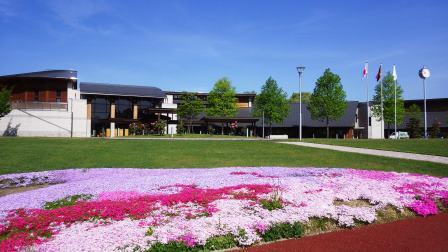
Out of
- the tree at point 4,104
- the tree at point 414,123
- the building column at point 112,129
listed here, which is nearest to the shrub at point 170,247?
the tree at point 4,104

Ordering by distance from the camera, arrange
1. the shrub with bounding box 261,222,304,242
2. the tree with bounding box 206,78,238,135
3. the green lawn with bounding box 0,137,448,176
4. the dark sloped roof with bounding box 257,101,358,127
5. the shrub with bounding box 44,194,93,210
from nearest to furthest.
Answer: the shrub with bounding box 261,222,304,242, the shrub with bounding box 44,194,93,210, the green lawn with bounding box 0,137,448,176, the dark sloped roof with bounding box 257,101,358,127, the tree with bounding box 206,78,238,135

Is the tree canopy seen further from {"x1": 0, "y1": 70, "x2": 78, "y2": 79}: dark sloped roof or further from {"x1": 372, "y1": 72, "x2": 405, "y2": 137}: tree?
{"x1": 0, "y1": 70, "x2": 78, "y2": 79}: dark sloped roof

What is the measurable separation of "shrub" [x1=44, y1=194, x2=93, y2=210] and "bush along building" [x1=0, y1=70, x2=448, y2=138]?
37.6 m

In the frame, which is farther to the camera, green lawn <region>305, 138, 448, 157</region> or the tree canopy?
the tree canopy

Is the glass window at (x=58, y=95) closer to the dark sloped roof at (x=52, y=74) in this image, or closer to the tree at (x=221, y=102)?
the dark sloped roof at (x=52, y=74)

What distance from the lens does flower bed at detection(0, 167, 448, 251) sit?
798 cm

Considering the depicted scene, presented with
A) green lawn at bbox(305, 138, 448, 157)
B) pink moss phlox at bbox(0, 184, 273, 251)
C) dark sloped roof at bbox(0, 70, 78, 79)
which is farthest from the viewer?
dark sloped roof at bbox(0, 70, 78, 79)

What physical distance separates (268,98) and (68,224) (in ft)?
196

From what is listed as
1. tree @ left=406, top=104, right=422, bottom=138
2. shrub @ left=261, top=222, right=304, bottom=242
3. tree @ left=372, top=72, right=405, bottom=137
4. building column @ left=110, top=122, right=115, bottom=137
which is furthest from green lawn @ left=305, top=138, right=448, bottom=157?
building column @ left=110, top=122, right=115, bottom=137

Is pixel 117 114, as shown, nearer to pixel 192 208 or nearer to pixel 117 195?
pixel 117 195

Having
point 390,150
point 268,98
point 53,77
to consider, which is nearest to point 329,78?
point 268,98

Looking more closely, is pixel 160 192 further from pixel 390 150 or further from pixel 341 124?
pixel 341 124

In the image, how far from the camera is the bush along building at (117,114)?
5453 centimetres

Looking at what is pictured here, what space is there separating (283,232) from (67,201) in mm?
6849
